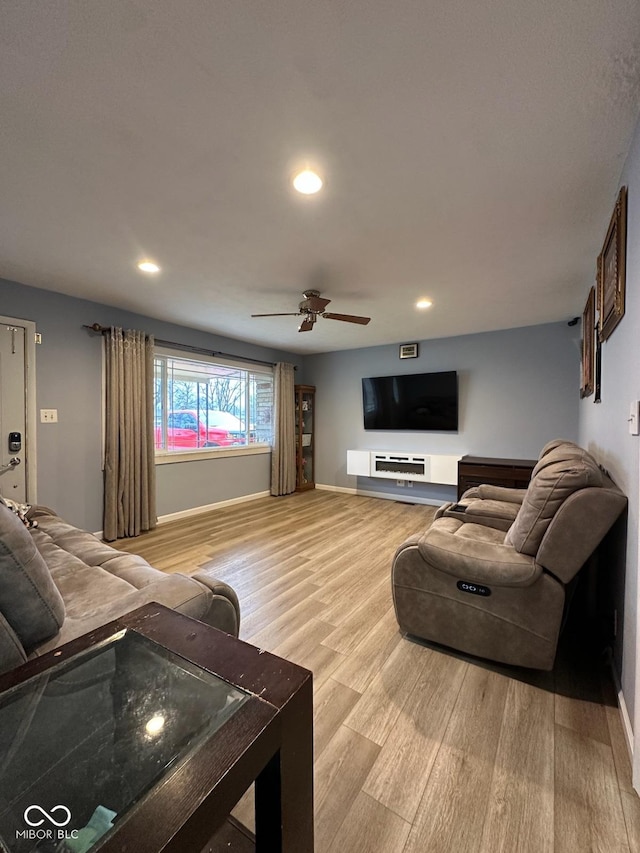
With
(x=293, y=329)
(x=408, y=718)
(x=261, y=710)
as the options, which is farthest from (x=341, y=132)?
(x=293, y=329)

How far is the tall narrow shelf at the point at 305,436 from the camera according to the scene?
5.81 m

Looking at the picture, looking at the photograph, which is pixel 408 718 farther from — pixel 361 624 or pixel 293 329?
pixel 293 329

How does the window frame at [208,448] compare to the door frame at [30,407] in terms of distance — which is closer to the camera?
→ the door frame at [30,407]

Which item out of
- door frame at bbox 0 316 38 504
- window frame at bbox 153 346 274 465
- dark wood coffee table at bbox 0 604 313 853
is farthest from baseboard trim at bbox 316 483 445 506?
dark wood coffee table at bbox 0 604 313 853

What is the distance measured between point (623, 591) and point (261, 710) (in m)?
1.65

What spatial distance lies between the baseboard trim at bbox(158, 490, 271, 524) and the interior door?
141cm

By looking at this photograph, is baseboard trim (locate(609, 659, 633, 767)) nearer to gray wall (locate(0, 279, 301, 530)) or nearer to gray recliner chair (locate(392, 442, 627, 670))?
gray recliner chair (locate(392, 442, 627, 670))

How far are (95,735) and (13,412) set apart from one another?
3.28m

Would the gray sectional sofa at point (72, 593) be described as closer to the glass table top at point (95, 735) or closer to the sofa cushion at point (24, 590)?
the sofa cushion at point (24, 590)

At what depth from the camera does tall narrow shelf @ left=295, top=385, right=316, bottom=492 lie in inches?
229

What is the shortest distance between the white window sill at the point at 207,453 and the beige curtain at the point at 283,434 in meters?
0.23

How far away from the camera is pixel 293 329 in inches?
169

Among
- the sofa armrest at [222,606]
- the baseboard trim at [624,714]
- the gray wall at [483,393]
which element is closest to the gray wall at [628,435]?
the baseboard trim at [624,714]

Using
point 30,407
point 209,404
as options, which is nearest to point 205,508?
point 209,404
